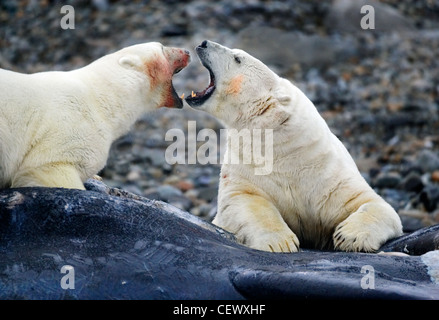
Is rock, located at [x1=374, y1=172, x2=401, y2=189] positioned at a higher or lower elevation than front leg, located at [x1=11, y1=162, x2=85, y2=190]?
higher

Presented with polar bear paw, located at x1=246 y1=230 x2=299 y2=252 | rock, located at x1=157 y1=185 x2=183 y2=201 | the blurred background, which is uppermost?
the blurred background

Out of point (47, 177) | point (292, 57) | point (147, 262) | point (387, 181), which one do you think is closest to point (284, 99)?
point (47, 177)

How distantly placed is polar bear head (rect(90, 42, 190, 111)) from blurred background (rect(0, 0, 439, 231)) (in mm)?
3857

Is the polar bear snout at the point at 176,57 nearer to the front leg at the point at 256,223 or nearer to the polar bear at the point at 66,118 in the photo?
the polar bear at the point at 66,118

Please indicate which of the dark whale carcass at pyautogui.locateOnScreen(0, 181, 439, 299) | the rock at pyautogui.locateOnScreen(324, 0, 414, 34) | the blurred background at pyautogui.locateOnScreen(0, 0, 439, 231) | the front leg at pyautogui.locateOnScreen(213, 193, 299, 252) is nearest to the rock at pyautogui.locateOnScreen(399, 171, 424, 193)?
the blurred background at pyautogui.locateOnScreen(0, 0, 439, 231)

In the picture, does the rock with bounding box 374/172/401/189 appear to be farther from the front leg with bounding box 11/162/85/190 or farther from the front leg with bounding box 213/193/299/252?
the front leg with bounding box 11/162/85/190

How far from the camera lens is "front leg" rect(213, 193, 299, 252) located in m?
4.35

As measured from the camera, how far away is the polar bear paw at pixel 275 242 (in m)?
4.31

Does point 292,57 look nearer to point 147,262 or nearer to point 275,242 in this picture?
point 275,242

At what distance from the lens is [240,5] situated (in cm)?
1460

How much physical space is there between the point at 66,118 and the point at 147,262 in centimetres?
123

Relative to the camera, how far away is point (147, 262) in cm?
336

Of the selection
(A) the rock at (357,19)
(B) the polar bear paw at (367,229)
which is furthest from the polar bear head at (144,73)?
(A) the rock at (357,19)
